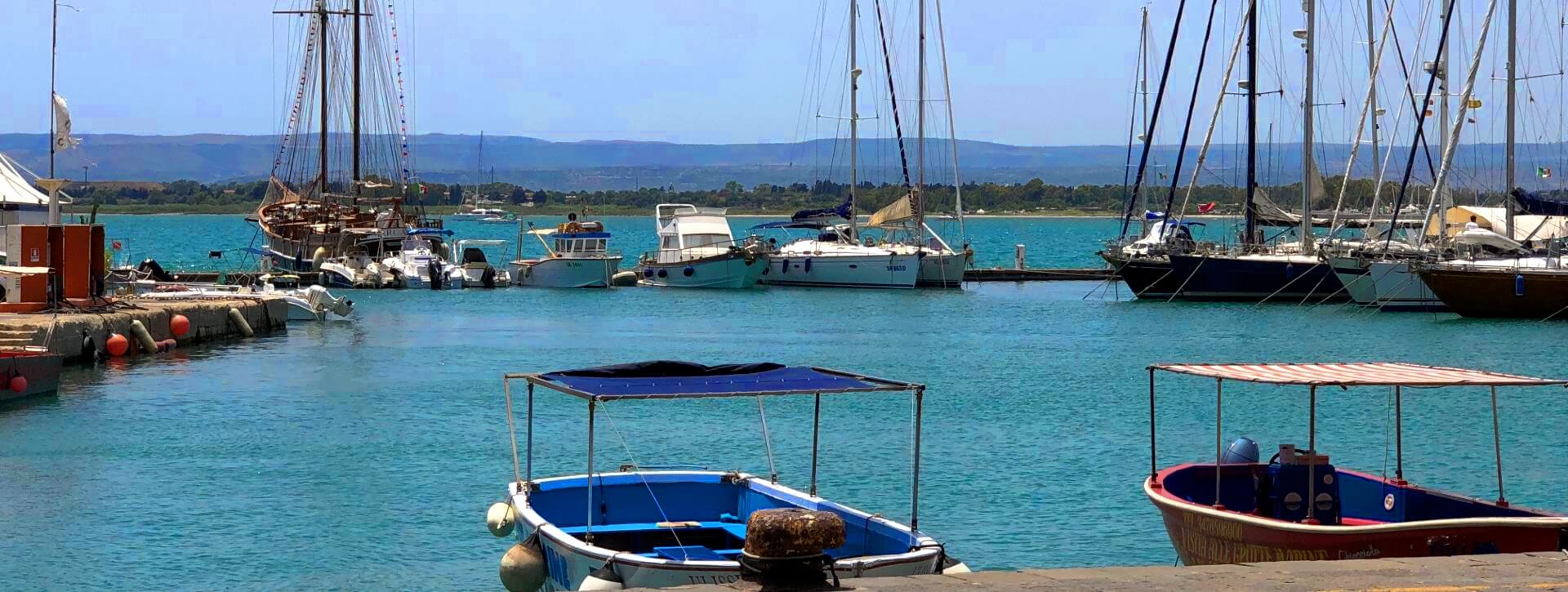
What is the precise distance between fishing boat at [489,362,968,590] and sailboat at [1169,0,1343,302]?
44.8 metres

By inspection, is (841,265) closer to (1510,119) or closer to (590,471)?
(1510,119)

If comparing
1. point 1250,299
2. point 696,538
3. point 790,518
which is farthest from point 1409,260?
point 790,518

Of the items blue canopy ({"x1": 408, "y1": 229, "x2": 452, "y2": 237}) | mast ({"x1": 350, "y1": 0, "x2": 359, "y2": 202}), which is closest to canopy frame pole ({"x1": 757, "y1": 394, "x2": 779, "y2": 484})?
blue canopy ({"x1": 408, "y1": 229, "x2": 452, "y2": 237})

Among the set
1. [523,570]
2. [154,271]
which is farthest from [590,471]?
[154,271]

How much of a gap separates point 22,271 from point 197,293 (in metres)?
14.2

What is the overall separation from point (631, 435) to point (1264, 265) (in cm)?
3609

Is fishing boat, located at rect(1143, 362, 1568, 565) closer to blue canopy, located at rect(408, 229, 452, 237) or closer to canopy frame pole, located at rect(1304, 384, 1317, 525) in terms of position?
canopy frame pole, located at rect(1304, 384, 1317, 525)

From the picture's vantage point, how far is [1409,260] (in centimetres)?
5397

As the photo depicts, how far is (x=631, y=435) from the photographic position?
2811 cm

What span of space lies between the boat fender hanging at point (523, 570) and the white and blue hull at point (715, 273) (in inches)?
2217

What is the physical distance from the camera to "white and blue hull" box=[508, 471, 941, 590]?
41.8 feet

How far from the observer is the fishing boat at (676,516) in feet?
42.6

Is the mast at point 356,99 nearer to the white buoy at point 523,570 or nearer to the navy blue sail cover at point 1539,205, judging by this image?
the navy blue sail cover at point 1539,205

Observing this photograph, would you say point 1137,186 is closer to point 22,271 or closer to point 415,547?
point 22,271
